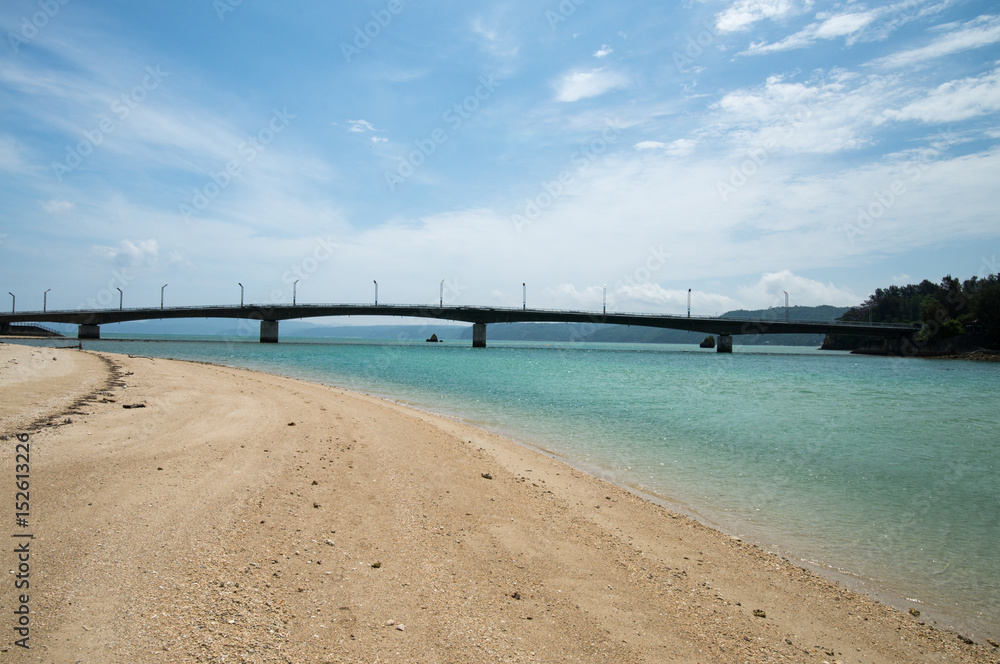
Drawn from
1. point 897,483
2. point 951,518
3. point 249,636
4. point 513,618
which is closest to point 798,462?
point 897,483

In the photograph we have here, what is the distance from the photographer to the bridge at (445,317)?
10862 centimetres

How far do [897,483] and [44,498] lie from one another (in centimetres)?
1540

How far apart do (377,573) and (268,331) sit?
12498 cm

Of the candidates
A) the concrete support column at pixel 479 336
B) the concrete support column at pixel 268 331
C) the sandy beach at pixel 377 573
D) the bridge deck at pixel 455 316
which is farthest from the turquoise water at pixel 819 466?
the concrete support column at pixel 268 331

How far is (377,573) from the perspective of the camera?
5000 millimetres

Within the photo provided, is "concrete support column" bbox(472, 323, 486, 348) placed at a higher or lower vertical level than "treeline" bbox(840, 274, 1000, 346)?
lower

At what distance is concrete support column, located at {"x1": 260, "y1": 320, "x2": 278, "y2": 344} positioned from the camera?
118 meters

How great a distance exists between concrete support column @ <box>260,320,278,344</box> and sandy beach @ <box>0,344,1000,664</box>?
116744mm

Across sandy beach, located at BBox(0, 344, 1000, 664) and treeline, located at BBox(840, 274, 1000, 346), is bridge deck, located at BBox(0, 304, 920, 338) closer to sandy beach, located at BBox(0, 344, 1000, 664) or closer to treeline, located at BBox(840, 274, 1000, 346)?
treeline, located at BBox(840, 274, 1000, 346)

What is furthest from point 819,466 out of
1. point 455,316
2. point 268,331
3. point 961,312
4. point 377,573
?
point 961,312

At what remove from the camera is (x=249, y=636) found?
145 inches

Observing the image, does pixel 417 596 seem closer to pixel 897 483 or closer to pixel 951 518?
pixel 951 518

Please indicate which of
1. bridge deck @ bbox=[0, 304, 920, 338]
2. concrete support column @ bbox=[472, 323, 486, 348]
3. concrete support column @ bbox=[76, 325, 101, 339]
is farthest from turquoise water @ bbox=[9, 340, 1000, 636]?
concrete support column @ bbox=[76, 325, 101, 339]

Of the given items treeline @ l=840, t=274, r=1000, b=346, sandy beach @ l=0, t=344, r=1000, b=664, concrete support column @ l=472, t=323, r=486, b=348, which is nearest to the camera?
sandy beach @ l=0, t=344, r=1000, b=664
